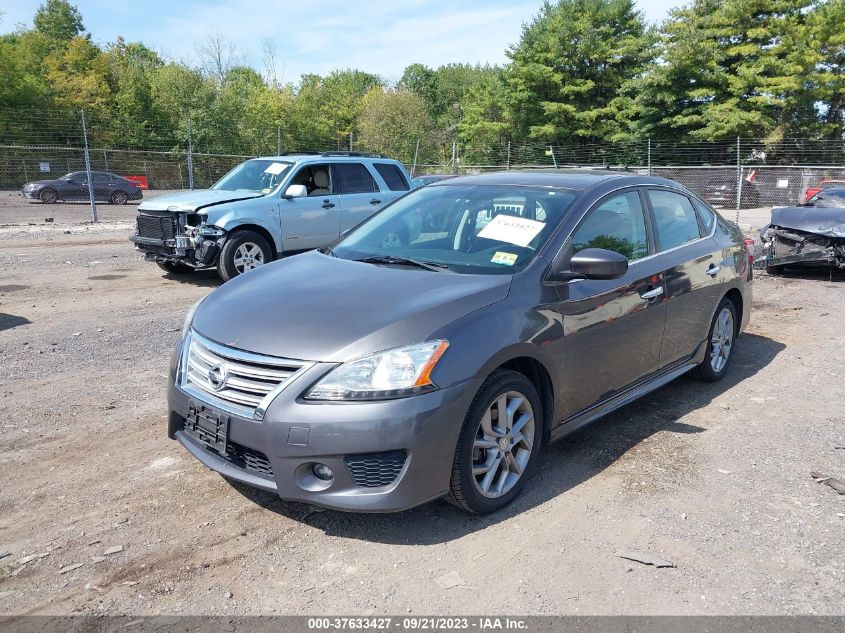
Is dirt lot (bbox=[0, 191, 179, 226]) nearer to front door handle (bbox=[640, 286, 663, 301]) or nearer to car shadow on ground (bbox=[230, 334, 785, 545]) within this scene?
car shadow on ground (bbox=[230, 334, 785, 545])

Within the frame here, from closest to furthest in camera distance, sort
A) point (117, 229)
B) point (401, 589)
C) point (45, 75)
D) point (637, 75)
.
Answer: point (401, 589)
point (117, 229)
point (637, 75)
point (45, 75)

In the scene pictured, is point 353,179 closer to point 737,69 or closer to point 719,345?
point 719,345

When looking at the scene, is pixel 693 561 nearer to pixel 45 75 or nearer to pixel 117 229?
pixel 117 229

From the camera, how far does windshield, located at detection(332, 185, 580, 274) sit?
3.83 meters

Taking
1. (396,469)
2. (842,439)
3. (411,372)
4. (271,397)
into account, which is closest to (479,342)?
(411,372)

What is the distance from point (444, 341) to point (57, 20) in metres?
83.3

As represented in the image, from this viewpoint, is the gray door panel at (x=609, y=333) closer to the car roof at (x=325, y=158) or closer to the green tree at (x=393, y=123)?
the car roof at (x=325, y=158)

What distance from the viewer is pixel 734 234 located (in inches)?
225

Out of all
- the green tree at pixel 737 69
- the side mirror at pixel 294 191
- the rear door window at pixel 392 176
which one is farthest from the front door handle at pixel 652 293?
the green tree at pixel 737 69

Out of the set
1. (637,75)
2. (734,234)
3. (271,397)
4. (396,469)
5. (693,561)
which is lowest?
(693,561)

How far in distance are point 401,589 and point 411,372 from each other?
907 millimetres

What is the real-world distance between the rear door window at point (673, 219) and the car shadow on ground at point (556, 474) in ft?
4.01

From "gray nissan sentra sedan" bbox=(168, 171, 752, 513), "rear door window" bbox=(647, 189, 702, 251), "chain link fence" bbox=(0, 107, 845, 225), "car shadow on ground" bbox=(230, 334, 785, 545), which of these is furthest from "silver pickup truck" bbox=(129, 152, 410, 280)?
"chain link fence" bbox=(0, 107, 845, 225)

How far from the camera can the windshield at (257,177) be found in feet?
33.3
